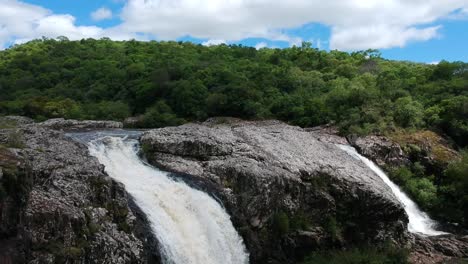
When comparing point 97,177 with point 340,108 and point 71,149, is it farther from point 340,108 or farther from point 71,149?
point 340,108

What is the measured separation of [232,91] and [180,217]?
84.9 feet

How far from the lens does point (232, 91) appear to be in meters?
45.2

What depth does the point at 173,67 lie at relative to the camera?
5556cm

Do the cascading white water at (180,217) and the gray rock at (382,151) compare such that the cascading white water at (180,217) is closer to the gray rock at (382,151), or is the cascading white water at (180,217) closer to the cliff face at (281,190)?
the cliff face at (281,190)

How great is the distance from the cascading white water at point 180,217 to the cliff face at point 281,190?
1056mm

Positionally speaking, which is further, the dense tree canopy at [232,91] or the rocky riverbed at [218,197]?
the dense tree canopy at [232,91]

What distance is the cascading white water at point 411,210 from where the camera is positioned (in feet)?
97.9

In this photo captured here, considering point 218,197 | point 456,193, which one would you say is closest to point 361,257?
point 218,197

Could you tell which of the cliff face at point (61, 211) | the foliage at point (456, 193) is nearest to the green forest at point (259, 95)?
the foliage at point (456, 193)

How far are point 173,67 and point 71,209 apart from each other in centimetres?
4033

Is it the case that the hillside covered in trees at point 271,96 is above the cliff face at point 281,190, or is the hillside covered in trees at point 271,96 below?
above

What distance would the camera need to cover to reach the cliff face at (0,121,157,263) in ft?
47.0

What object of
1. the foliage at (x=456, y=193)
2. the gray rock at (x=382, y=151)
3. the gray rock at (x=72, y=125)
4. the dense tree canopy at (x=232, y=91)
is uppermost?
the dense tree canopy at (x=232, y=91)

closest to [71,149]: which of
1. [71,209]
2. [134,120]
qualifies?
[71,209]
